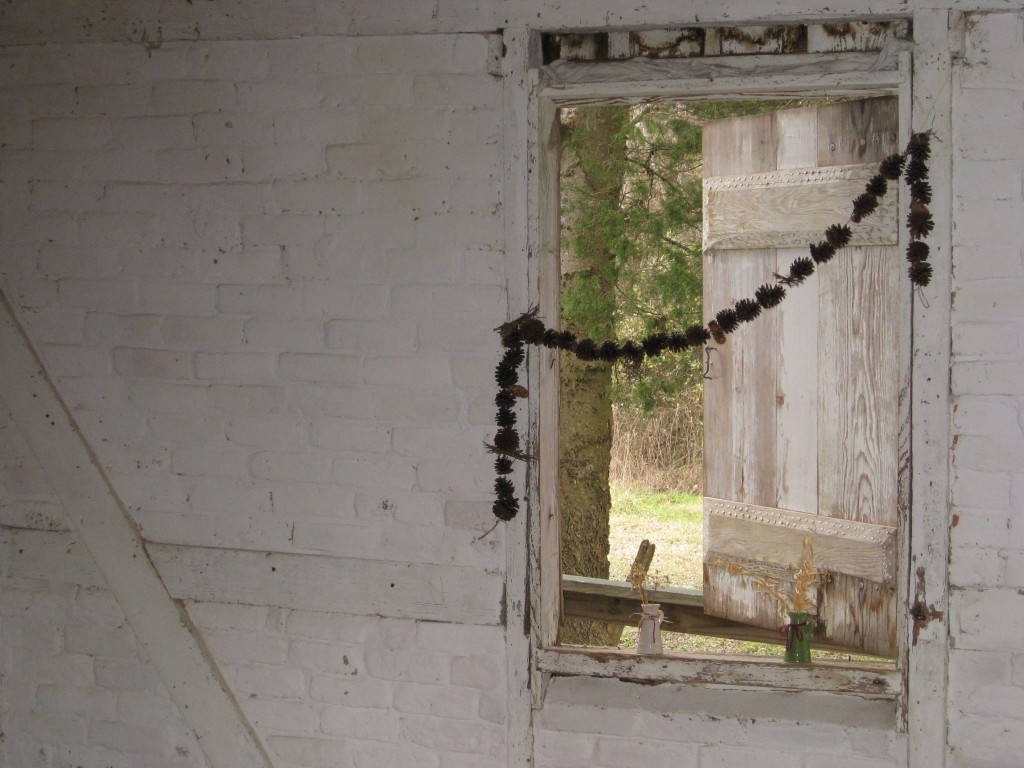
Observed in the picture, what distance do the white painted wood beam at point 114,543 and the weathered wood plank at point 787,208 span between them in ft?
6.17

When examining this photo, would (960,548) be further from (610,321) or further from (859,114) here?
(610,321)

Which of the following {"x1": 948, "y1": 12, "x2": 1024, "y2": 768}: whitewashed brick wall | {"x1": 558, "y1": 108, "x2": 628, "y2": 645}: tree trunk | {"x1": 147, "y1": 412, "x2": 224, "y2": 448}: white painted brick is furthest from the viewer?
{"x1": 558, "y1": 108, "x2": 628, "y2": 645}: tree trunk

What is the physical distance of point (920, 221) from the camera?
7.20 ft

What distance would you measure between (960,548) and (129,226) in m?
2.25

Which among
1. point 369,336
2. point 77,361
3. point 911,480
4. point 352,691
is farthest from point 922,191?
point 77,361

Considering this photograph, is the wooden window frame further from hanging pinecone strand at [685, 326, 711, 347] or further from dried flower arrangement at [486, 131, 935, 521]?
hanging pinecone strand at [685, 326, 711, 347]

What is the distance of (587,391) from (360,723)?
7.41 ft

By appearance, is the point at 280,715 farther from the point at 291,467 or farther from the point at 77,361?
the point at 77,361

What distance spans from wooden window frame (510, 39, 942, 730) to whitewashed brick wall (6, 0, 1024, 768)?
67mm

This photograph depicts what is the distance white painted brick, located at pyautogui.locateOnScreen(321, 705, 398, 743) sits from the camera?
2562mm

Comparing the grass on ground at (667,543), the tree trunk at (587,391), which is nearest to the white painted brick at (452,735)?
the tree trunk at (587,391)

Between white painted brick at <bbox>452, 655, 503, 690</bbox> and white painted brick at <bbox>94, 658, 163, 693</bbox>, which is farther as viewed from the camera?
white painted brick at <bbox>94, 658, 163, 693</bbox>

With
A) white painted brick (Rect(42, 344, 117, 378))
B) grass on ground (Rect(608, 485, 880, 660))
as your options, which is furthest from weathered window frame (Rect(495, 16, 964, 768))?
grass on ground (Rect(608, 485, 880, 660))

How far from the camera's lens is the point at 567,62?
93.8 inches
